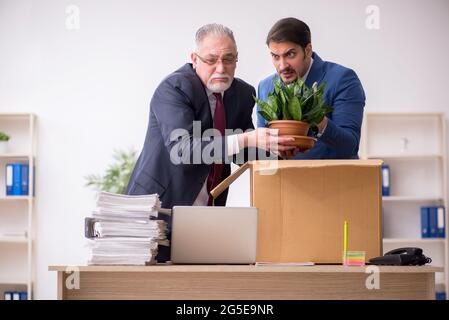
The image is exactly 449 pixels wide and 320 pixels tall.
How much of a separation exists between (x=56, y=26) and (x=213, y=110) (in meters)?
3.43

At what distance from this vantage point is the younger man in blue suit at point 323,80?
9.50 ft

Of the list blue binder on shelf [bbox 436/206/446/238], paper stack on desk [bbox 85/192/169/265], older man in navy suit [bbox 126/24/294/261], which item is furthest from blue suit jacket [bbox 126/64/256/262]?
blue binder on shelf [bbox 436/206/446/238]

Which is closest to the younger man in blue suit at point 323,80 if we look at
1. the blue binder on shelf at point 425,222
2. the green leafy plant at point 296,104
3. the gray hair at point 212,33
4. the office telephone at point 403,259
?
the gray hair at point 212,33

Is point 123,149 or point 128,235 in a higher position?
point 123,149

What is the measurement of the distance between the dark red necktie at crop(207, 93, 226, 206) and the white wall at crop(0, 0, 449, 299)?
2916 mm

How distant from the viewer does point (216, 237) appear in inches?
73.7

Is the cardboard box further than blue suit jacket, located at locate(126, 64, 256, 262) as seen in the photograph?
No

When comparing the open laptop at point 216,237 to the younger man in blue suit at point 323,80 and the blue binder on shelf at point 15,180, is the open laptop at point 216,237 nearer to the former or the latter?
the younger man in blue suit at point 323,80

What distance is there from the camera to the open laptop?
1.86 meters

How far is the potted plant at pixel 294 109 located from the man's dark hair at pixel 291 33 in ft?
3.48

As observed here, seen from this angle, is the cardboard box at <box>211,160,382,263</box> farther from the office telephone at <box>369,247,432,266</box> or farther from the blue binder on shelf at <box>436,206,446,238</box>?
the blue binder on shelf at <box>436,206,446,238</box>

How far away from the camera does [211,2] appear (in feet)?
19.0
